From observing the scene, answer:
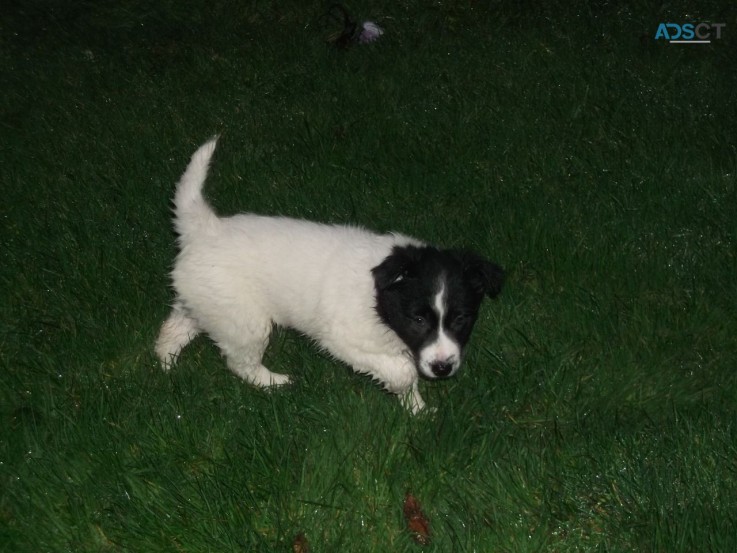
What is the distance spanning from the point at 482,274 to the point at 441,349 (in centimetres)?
44

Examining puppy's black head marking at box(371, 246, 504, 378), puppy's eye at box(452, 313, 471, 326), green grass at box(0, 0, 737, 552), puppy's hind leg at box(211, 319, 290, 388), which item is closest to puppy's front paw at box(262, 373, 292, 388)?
puppy's hind leg at box(211, 319, 290, 388)

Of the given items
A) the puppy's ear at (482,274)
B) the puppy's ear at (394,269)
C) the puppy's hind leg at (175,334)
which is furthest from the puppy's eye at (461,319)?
the puppy's hind leg at (175,334)

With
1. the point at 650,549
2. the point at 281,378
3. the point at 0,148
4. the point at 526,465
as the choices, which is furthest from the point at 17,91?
the point at 650,549

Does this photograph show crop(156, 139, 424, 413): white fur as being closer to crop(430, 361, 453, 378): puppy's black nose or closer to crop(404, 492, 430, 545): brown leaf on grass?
crop(430, 361, 453, 378): puppy's black nose

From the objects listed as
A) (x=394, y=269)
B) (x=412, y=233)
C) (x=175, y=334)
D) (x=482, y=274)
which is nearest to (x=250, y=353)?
(x=175, y=334)

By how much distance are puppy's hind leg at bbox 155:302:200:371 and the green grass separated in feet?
0.30

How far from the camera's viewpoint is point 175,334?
14.8ft

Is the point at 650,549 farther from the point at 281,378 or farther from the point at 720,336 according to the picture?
the point at 281,378

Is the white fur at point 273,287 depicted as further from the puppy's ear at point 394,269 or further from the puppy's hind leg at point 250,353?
the puppy's ear at point 394,269

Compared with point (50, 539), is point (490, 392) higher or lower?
higher

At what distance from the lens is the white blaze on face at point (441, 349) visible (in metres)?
3.73

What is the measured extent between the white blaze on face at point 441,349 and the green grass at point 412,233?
204 mm

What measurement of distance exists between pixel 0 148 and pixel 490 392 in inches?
175

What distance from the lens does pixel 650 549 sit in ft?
10.3
